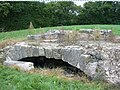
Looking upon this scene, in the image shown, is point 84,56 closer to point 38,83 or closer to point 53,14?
point 38,83

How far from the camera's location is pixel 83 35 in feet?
29.0

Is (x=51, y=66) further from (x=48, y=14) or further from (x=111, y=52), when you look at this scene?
(x=48, y=14)

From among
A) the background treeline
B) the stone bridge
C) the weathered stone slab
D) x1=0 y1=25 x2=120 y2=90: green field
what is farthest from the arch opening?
the background treeline

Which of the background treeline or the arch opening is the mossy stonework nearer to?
the arch opening

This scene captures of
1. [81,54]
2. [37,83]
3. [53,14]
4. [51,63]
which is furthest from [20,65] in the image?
[53,14]

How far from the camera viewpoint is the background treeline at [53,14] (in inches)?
752

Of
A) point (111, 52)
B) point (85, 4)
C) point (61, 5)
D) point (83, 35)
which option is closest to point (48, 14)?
point (61, 5)

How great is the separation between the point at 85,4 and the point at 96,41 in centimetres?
1355

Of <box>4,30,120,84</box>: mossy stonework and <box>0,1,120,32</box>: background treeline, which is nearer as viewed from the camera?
<box>4,30,120,84</box>: mossy stonework

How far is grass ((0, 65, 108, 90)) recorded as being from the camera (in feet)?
17.6

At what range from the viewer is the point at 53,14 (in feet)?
66.5

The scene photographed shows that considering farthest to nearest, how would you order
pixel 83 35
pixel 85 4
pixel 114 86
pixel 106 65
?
pixel 85 4 < pixel 83 35 < pixel 106 65 < pixel 114 86

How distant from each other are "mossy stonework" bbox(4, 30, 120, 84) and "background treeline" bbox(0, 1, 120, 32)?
32.1 ft

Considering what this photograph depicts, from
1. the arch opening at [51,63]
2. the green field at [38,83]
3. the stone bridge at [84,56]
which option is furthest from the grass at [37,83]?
the arch opening at [51,63]
